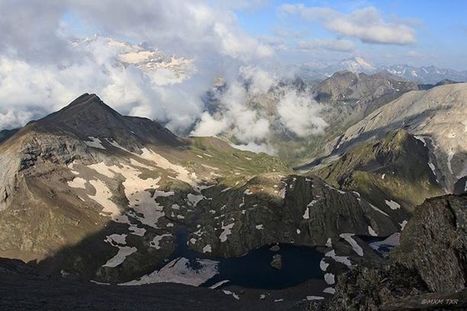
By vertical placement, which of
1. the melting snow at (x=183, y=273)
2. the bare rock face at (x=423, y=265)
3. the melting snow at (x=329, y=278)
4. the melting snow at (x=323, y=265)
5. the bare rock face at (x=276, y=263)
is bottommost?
the melting snow at (x=329, y=278)

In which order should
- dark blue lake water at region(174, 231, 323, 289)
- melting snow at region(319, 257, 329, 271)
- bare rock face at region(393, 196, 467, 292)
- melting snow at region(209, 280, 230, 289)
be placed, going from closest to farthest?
bare rock face at region(393, 196, 467, 292) → melting snow at region(209, 280, 230, 289) → dark blue lake water at region(174, 231, 323, 289) → melting snow at region(319, 257, 329, 271)

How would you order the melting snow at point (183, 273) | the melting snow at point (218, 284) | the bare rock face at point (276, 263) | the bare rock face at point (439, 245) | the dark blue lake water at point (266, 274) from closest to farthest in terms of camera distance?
the bare rock face at point (439, 245), the melting snow at point (218, 284), the dark blue lake water at point (266, 274), the melting snow at point (183, 273), the bare rock face at point (276, 263)

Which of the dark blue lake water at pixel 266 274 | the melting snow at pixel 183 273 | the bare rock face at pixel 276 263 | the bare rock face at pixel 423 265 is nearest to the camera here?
the bare rock face at pixel 423 265

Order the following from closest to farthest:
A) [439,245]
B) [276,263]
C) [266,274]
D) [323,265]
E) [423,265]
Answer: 1. [439,245]
2. [423,265]
3. [266,274]
4. [323,265]
5. [276,263]

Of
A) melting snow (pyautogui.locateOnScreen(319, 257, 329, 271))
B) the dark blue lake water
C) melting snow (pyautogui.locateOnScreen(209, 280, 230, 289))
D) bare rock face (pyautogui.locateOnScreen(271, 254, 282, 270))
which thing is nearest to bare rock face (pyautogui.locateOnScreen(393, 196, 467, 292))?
melting snow (pyautogui.locateOnScreen(209, 280, 230, 289))

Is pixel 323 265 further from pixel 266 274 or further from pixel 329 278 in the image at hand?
pixel 266 274

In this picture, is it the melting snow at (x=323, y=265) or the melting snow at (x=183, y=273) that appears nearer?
the melting snow at (x=183, y=273)

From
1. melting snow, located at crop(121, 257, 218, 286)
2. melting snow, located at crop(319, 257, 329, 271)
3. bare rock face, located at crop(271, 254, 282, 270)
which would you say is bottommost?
melting snow, located at crop(319, 257, 329, 271)

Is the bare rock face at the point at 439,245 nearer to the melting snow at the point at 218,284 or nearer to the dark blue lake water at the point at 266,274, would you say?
the melting snow at the point at 218,284

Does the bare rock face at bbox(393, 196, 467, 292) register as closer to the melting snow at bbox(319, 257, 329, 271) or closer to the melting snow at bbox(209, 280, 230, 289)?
the melting snow at bbox(209, 280, 230, 289)

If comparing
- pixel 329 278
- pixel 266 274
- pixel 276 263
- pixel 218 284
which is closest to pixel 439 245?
pixel 218 284

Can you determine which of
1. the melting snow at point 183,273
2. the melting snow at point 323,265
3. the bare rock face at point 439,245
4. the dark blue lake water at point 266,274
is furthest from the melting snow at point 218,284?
the bare rock face at point 439,245

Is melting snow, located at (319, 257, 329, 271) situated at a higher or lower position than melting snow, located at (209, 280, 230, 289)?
lower
